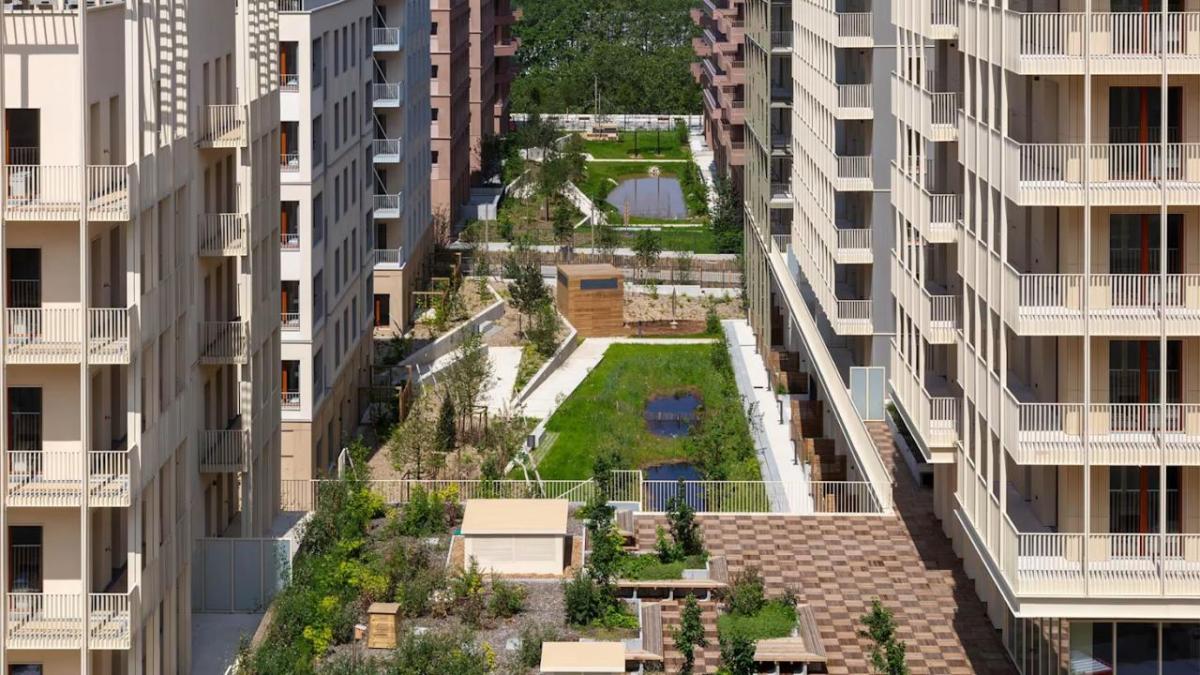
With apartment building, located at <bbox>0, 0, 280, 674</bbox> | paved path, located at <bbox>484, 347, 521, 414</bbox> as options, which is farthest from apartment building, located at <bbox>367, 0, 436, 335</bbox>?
apartment building, located at <bbox>0, 0, 280, 674</bbox>

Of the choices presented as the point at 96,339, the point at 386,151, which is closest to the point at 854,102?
the point at 386,151

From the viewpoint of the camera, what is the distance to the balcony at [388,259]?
64.3 metres

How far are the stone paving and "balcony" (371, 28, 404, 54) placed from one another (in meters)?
26.8

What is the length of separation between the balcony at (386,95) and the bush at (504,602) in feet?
106

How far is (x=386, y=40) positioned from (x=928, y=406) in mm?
32816

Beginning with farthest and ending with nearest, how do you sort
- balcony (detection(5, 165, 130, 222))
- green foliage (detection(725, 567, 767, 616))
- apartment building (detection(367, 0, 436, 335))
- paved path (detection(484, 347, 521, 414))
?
1. apartment building (detection(367, 0, 436, 335))
2. paved path (detection(484, 347, 521, 414))
3. green foliage (detection(725, 567, 767, 616))
4. balcony (detection(5, 165, 130, 222))

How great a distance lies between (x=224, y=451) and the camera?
3406cm

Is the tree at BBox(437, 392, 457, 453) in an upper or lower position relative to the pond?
lower

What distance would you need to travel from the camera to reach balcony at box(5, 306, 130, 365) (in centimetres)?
2578

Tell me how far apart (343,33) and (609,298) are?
18661mm

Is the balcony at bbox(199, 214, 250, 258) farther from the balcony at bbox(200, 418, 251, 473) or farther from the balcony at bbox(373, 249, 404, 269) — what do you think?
the balcony at bbox(373, 249, 404, 269)

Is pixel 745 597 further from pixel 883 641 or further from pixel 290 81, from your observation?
pixel 290 81

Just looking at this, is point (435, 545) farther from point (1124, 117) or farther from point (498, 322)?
point (498, 322)

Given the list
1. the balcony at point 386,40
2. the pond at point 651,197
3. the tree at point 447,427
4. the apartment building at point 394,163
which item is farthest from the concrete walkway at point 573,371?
the pond at point 651,197
